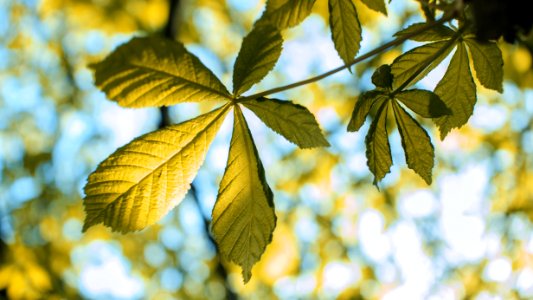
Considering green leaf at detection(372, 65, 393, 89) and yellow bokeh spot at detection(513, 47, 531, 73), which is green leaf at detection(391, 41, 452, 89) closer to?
green leaf at detection(372, 65, 393, 89)

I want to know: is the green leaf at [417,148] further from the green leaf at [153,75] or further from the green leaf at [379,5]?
the green leaf at [153,75]

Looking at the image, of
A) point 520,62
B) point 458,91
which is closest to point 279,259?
point 520,62

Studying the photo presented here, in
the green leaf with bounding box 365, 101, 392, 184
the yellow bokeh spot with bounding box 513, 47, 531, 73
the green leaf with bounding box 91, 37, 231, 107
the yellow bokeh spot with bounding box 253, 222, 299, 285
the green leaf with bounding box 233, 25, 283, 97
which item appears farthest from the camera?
the yellow bokeh spot with bounding box 253, 222, 299, 285

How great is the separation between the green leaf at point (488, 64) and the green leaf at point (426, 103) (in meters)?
0.22

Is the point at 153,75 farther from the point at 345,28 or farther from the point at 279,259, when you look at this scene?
the point at 279,259

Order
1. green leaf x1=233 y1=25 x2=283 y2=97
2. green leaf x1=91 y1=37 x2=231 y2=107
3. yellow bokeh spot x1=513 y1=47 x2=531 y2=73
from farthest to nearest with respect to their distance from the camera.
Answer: yellow bokeh spot x1=513 y1=47 x2=531 y2=73
green leaf x1=233 y1=25 x2=283 y2=97
green leaf x1=91 y1=37 x2=231 y2=107


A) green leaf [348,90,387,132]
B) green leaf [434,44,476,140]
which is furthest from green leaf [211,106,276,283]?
green leaf [434,44,476,140]

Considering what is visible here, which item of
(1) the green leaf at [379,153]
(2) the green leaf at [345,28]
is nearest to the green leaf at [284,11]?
(2) the green leaf at [345,28]

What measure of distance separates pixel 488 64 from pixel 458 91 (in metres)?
0.10

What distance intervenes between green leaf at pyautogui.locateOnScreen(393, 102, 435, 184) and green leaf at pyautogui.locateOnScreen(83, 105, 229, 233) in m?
0.54

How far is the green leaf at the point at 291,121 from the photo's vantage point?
3.67 feet

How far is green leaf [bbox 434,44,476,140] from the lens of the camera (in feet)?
3.99

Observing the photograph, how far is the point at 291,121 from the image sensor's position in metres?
1.13

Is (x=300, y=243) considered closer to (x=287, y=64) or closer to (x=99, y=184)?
(x=287, y=64)
